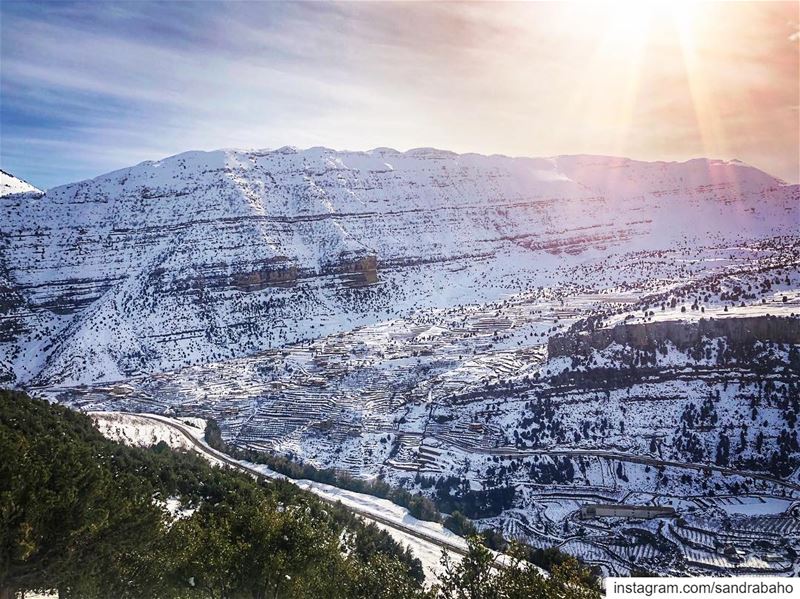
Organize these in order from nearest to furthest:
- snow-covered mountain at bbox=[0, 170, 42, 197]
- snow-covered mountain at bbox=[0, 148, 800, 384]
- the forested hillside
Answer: the forested hillside, snow-covered mountain at bbox=[0, 148, 800, 384], snow-covered mountain at bbox=[0, 170, 42, 197]

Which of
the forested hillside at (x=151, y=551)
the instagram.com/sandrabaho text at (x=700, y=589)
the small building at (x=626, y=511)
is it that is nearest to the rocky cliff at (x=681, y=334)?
the small building at (x=626, y=511)

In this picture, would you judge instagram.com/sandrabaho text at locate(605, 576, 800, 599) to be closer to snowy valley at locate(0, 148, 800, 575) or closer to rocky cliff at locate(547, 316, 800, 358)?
snowy valley at locate(0, 148, 800, 575)

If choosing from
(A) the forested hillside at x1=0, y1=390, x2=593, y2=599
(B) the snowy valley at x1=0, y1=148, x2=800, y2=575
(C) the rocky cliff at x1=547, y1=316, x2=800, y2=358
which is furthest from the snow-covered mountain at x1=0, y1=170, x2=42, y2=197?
(A) the forested hillside at x1=0, y1=390, x2=593, y2=599

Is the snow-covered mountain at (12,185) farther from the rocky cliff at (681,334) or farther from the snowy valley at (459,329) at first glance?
the rocky cliff at (681,334)

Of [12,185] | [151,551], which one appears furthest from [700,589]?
[12,185]

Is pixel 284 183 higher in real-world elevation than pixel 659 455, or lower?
higher

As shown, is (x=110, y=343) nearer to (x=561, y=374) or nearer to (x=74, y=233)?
(x=74, y=233)

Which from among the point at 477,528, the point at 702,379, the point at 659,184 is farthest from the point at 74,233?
the point at 659,184
